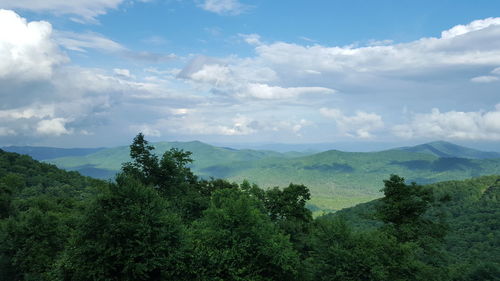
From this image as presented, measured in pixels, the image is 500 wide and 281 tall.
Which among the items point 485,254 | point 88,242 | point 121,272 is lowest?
point 485,254

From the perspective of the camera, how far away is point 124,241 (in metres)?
25.4

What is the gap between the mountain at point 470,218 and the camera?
258 ft

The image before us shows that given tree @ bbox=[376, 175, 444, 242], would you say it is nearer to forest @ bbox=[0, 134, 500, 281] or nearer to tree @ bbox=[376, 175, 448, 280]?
tree @ bbox=[376, 175, 448, 280]

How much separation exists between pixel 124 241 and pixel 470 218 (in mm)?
120739

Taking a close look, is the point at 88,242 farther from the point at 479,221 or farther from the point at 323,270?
the point at 479,221

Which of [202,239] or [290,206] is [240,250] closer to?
[202,239]

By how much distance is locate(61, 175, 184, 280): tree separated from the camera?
24547 mm

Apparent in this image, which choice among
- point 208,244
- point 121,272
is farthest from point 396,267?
point 121,272

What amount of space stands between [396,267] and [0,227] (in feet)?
171

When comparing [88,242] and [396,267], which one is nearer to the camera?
[88,242]

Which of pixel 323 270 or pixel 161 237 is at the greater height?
pixel 161 237

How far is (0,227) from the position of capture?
49062mm

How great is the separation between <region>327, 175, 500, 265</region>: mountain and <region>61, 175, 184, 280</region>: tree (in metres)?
29.8

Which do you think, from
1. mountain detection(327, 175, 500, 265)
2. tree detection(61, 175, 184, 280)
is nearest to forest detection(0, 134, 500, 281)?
tree detection(61, 175, 184, 280)
